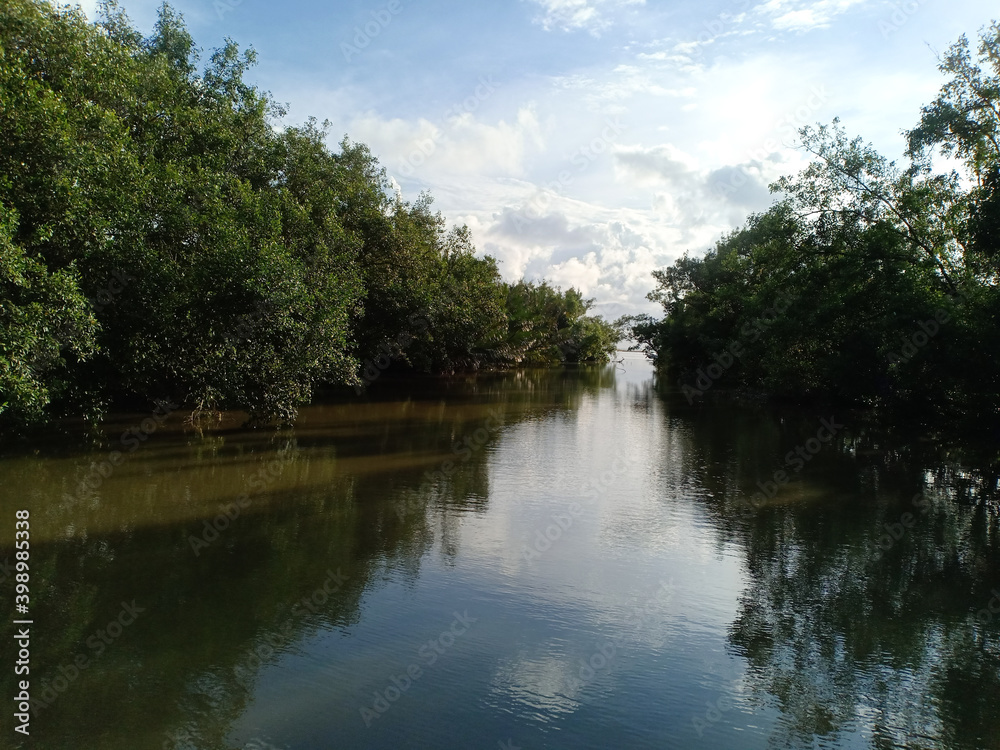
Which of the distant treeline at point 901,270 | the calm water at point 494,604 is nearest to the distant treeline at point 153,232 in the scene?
the calm water at point 494,604

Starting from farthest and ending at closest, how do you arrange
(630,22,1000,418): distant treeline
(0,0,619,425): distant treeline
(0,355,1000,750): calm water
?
(630,22,1000,418): distant treeline → (0,0,619,425): distant treeline → (0,355,1000,750): calm water

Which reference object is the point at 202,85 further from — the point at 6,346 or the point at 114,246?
the point at 6,346

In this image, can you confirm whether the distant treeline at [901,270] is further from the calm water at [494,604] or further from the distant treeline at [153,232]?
the distant treeline at [153,232]

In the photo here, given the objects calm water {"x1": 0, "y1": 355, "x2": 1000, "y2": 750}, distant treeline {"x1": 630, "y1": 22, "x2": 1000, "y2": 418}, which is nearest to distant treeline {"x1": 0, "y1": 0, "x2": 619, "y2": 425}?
calm water {"x1": 0, "y1": 355, "x2": 1000, "y2": 750}

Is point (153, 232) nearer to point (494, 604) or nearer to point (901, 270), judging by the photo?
point (494, 604)

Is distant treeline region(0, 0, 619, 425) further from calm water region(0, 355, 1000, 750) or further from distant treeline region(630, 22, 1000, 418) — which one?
distant treeline region(630, 22, 1000, 418)

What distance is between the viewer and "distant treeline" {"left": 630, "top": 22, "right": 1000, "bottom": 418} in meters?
18.0

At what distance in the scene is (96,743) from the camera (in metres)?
5.09

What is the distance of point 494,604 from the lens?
805cm

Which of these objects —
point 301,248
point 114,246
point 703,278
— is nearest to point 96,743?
point 114,246

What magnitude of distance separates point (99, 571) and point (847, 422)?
26047 mm

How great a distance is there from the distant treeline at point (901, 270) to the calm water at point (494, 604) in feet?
14.9

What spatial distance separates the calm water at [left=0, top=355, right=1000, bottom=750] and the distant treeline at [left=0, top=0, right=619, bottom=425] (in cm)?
234

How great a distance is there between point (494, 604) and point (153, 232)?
11.9 meters
